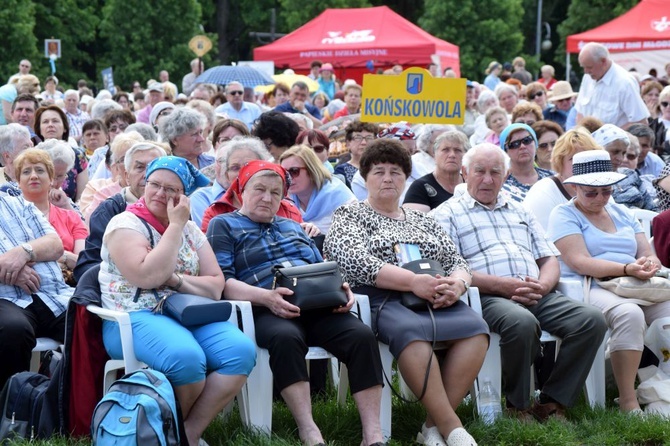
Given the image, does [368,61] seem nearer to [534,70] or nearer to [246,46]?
[534,70]

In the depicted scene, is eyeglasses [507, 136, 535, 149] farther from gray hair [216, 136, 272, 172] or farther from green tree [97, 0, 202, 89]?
green tree [97, 0, 202, 89]

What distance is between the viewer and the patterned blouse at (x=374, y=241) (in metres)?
5.24

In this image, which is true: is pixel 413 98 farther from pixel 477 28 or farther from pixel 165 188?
pixel 477 28

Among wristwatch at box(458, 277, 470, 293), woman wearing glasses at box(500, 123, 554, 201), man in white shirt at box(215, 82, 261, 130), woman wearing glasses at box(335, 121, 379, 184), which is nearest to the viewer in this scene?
wristwatch at box(458, 277, 470, 293)

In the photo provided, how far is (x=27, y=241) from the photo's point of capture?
17.5ft

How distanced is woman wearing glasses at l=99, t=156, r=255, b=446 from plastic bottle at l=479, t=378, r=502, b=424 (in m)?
1.33

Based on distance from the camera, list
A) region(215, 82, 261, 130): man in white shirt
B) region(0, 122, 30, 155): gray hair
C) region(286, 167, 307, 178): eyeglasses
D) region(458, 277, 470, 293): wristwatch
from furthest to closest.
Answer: region(215, 82, 261, 130): man in white shirt → region(0, 122, 30, 155): gray hair → region(286, 167, 307, 178): eyeglasses → region(458, 277, 470, 293): wristwatch

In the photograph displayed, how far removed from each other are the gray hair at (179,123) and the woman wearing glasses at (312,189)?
2.67ft

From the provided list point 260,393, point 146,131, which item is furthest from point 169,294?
point 146,131

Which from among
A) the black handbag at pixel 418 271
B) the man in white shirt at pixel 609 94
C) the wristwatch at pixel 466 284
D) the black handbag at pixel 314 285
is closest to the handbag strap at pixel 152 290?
the black handbag at pixel 314 285

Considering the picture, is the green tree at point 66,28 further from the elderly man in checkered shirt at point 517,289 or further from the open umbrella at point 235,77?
the elderly man in checkered shirt at point 517,289

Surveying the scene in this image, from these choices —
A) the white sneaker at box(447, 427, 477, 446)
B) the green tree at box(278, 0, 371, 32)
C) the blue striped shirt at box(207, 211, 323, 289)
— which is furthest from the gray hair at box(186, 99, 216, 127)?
the green tree at box(278, 0, 371, 32)

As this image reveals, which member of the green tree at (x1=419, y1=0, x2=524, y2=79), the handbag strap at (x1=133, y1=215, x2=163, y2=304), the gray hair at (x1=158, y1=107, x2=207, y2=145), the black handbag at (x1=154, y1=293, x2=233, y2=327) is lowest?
the black handbag at (x1=154, y1=293, x2=233, y2=327)

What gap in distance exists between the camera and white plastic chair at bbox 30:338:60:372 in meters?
5.07
